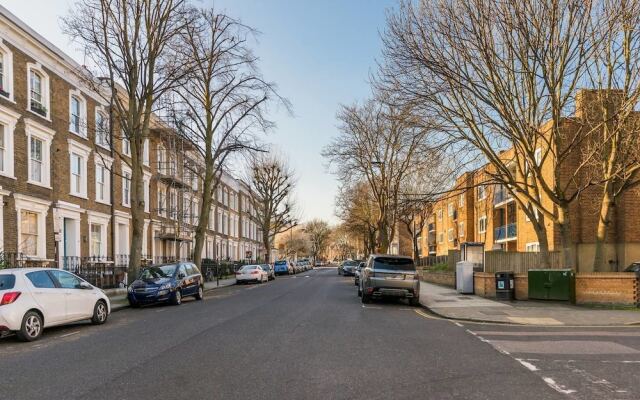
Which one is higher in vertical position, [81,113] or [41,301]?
[81,113]

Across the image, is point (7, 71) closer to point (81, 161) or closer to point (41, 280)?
point (81, 161)

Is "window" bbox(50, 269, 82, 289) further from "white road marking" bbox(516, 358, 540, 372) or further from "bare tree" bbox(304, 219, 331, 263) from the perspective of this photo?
"bare tree" bbox(304, 219, 331, 263)

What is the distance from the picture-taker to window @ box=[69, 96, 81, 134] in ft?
85.1

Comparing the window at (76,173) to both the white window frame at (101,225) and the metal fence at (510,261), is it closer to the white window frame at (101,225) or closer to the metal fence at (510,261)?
the white window frame at (101,225)

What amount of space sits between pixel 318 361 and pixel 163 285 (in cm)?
1157

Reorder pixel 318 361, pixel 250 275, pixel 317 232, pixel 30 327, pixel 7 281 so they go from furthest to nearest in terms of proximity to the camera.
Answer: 1. pixel 317 232
2. pixel 250 275
3. pixel 7 281
4. pixel 30 327
5. pixel 318 361

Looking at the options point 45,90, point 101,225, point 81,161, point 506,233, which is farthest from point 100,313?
point 506,233

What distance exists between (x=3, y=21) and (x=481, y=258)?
2234 cm

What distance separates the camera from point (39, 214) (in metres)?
A: 23.0

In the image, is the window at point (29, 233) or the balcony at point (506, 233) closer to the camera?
the window at point (29, 233)

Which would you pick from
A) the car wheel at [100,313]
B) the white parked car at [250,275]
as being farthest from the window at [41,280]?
the white parked car at [250,275]

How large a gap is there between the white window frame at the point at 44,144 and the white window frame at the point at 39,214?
76 cm

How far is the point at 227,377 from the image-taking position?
283 inches

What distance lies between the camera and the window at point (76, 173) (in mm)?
26031
